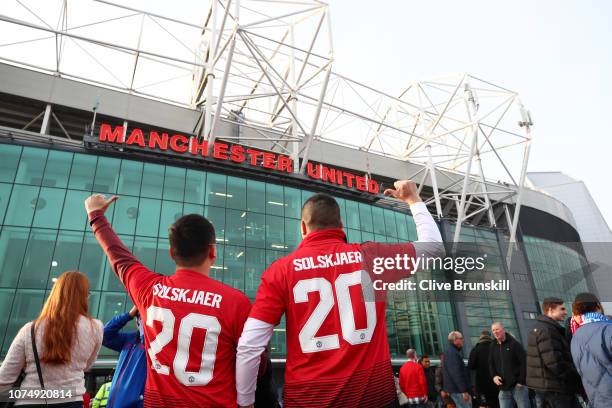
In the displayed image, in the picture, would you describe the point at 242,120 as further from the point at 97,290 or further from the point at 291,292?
the point at 291,292

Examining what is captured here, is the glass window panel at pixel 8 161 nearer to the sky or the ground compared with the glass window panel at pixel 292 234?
nearer to the sky

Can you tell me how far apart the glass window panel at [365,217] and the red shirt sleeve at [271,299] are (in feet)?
70.8

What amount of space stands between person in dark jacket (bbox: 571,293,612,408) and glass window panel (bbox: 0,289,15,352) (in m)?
17.9

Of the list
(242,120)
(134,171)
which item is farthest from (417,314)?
(134,171)

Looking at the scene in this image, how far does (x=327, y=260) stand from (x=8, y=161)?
20024 millimetres

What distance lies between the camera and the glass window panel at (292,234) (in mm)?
21097

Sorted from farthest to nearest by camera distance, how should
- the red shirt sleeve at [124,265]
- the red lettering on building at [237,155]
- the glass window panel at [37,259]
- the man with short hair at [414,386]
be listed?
the red lettering on building at [237,155]
the glass window panel at [37,259]
the man with short hair at [414,386]
the red shirt sleeve at [124,265]

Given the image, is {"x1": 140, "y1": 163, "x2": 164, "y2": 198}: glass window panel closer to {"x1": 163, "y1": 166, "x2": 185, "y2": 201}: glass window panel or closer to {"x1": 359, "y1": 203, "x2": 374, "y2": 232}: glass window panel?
{"x1": 163, "y1": 166, "x2": 185, "y2": 201}: glass window panel

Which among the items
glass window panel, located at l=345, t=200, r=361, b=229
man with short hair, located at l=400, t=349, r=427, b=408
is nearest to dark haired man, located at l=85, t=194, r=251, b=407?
man with short hair, located at l=400, t=349, r=427, b=408

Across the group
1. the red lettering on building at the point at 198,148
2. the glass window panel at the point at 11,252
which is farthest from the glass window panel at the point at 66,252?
the red lettering on building at the point at 198,148

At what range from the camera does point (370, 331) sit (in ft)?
7.58

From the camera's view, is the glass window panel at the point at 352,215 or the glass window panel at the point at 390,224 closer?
the glass window panel at the point at 352,215

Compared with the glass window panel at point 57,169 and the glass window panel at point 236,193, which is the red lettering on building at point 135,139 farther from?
the glass window panel at point 236,193

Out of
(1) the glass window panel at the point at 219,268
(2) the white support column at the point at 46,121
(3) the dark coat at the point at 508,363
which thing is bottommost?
(3) the dark coat at the point at 508,363
